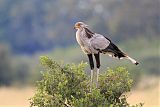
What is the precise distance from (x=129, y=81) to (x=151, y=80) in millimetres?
22727

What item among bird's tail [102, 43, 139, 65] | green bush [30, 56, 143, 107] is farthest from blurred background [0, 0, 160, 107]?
bird's tail [102, 43, 139, 65]

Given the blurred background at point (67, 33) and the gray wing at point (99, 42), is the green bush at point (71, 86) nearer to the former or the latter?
the gray wing at point (99, 42)

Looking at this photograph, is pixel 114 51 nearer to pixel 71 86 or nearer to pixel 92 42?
pixel 92 42

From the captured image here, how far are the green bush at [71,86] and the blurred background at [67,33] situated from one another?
59.2 ft

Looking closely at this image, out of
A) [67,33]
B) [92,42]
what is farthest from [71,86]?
[67,33]

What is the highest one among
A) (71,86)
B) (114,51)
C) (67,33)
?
(67,33)

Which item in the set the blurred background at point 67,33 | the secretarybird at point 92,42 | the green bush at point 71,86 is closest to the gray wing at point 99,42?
the secretarybird at point 92,42

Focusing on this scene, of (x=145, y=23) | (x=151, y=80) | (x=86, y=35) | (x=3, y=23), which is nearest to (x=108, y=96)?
(x=86, y=35)

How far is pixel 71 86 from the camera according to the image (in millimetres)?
7004

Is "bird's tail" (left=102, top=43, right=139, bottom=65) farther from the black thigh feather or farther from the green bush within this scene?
the green bush

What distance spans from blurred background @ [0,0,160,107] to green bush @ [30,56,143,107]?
18.0 m

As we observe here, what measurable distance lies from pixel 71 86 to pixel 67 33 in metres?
41.0

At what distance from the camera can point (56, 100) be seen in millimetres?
6855

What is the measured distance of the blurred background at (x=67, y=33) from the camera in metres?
32.5
